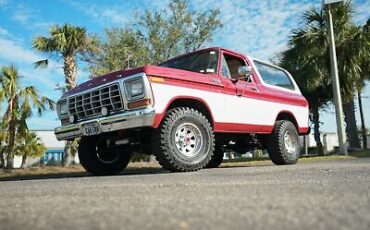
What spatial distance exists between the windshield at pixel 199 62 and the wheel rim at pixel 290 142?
232 centimetres

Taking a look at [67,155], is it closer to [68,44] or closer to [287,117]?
[68,44]

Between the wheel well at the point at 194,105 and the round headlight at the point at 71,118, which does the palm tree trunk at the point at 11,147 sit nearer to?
the round headlight at the point at 71,118

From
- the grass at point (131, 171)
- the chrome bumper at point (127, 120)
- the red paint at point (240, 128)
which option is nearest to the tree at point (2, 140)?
the grass at point (131, 171)

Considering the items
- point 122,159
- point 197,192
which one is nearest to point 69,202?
point 197,192

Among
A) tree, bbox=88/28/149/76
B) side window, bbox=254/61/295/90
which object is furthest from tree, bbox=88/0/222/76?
side window, bbox=254/61/295/90

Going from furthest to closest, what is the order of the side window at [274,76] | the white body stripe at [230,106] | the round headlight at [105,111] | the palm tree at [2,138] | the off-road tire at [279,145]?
1. the palm tree at [2,138]
2. the side window at [274,76]
3. the off-road tire at [279,145]
4. the round headlight at [105,111]
5. the white body stripe at [230,106]

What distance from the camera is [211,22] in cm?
2214

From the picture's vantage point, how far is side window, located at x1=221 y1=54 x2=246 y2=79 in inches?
311

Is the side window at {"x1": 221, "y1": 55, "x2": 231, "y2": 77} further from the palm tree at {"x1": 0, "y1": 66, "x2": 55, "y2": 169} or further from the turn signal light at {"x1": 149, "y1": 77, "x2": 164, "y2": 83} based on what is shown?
the palm tree at {"x1": 0, "y1": 66, "x2": 55, "y2": 169}

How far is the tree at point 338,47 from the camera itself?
19109mm

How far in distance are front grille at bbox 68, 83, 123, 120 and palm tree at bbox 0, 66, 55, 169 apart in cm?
1079

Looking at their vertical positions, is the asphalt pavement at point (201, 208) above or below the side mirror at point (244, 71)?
below

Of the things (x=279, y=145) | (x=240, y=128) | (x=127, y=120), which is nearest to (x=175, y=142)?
(x=127, y=120)

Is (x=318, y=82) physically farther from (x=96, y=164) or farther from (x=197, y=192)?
(x=197, y=192)
